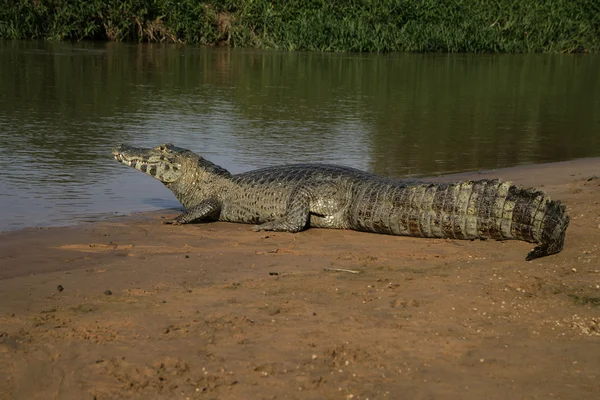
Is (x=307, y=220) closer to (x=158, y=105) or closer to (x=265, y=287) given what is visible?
(x=265, y=287)

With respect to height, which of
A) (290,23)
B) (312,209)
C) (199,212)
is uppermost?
(290,23)

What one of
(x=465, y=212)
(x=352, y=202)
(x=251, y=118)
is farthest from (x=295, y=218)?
(x=251, y=118)

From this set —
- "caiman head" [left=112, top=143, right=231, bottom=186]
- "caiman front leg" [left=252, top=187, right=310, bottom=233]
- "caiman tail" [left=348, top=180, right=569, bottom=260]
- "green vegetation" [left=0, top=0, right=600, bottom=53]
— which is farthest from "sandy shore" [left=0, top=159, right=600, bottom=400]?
"green vegetation" [left=0, top=0, right=600, bottom=53]

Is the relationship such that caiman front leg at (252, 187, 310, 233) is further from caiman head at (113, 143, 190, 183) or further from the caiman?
caiman head at (113, 143, 190, 183)

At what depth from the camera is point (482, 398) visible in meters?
3.21

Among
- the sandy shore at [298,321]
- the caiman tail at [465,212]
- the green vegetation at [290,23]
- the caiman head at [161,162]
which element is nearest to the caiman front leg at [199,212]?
the caiman head at [161,162]

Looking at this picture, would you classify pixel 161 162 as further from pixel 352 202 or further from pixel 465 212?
pixel 465 212

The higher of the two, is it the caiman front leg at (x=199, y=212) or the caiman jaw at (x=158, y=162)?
the caiman jaw at (x=158, y=162)

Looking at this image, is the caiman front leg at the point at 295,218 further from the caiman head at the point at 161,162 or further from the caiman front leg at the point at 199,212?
the caiman head at the point at 161,162

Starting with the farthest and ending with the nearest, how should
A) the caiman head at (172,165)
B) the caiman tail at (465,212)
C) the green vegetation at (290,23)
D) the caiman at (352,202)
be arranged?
1. the green vegetation at (290,23)
2. the caiman head at (172,165)
3. the caiman at (352,202)
4. the caiman tail at (465,212)

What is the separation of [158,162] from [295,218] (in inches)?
61.1

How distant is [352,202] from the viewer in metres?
6.46

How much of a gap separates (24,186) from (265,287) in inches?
153

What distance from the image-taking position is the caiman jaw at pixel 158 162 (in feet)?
24.2
